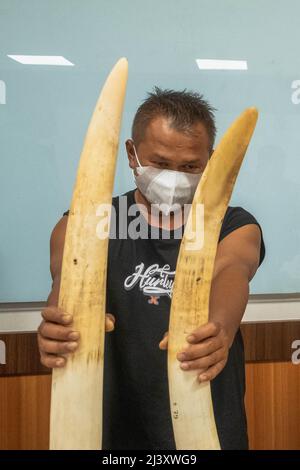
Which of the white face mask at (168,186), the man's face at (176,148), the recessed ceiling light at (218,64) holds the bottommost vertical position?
the white face mask at (168,186)

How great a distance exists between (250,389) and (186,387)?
441 millimetres

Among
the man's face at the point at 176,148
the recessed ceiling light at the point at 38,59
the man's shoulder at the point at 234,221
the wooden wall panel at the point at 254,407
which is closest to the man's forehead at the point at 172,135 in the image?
the man's face at the point at 176,148

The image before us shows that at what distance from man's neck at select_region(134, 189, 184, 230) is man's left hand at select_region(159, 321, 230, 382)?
0.23 metres

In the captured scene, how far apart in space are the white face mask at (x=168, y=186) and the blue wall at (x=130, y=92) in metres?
0.11

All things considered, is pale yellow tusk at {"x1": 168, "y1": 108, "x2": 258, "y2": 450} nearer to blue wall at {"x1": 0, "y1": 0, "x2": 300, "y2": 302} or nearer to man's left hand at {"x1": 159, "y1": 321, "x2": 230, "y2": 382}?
man's left hand at {"x1": 159, "y1": 321, "x2": 230, "y2": 382}

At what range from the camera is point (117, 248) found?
29.3 inches

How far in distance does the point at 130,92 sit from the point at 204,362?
1.63ft

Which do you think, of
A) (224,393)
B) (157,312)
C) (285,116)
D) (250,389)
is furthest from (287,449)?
(285,116)

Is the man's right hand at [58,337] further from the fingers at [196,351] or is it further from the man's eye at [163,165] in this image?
the man's eye at [163,165]

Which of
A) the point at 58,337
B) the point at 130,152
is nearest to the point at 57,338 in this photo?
the point at 58,337

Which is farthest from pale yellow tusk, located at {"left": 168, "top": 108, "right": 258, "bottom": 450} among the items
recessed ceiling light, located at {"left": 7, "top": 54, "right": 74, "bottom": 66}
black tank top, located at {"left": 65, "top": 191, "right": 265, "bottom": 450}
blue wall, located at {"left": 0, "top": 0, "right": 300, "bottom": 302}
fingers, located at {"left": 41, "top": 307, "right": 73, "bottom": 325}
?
recessed ceiling light, located at {"left": 7, "top": 54, "right": 74, "bottom": 66}

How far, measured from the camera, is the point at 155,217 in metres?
0.74

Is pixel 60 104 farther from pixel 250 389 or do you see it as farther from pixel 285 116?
pixel 250 389

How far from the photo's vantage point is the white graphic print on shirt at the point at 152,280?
72 cm
